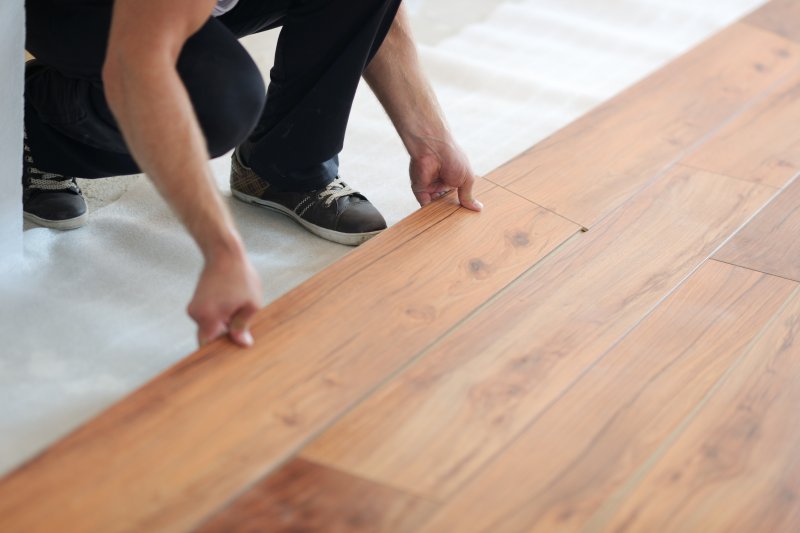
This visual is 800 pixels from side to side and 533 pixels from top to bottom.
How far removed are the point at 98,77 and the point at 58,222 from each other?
0.38m

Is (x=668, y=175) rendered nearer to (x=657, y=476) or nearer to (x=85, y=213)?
(x=657, y=476)

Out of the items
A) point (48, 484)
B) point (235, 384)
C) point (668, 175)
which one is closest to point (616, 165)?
point (668, 175)

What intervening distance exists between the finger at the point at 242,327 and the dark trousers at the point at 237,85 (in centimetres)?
37

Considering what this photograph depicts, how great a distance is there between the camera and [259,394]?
1.41 m

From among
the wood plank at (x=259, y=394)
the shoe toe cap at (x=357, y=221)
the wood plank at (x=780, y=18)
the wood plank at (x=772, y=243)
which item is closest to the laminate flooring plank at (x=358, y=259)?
the wood plank at (x=259, y=394)

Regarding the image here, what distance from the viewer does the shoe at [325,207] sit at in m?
2.03

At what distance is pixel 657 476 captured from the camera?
4.50 ft

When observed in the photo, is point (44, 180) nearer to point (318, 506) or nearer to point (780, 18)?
point (318, 506)

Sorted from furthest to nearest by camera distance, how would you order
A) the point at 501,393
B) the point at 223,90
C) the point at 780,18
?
the point at 780,18 < the point at 223,90 < the point at 501,393

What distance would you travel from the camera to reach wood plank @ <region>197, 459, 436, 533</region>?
1.21 metres

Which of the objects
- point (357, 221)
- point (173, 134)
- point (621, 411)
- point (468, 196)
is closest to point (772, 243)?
point (468, 196)

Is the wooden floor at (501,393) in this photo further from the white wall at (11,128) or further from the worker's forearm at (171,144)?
the white wall at (11,128)

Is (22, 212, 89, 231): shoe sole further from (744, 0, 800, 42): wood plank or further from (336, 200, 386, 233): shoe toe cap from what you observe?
(744, 0, 800, 42): wood plank

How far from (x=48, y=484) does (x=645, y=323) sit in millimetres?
951
